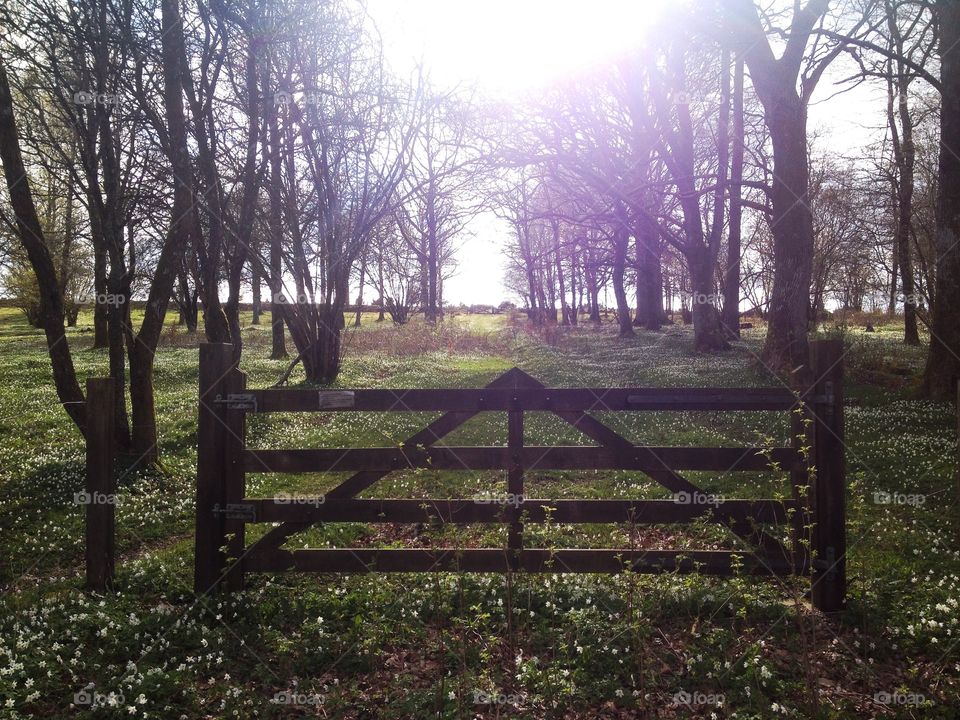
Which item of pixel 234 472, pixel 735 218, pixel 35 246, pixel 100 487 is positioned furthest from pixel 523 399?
pixel 735 218

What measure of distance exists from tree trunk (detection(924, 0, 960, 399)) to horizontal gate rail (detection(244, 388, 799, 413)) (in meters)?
11.1

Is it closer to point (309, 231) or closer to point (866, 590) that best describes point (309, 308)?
point (309, 231)

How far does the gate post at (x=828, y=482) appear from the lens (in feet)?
18.0

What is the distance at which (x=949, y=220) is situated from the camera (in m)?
14.3

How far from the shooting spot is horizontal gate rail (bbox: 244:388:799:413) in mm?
5719

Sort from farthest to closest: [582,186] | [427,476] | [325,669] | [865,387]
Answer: [582,186]
[865,387]
[427,476]
[325,669]

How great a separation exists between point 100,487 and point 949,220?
52.9ft

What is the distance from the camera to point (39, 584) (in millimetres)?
6441

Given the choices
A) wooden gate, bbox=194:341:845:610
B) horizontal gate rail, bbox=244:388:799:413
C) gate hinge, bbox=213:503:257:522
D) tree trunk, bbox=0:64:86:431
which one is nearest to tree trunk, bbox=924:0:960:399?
wooden gate, bbox=194:341:845:610

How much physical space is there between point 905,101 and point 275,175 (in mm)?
24099

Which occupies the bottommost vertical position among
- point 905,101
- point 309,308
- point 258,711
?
point 258,711

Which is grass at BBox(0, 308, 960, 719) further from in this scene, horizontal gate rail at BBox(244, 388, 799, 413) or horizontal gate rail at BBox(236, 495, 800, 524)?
horizontal gate rail at BBox(244, 388, 799, 413)

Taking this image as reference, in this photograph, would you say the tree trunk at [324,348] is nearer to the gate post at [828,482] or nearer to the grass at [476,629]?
the grass at [476,629]

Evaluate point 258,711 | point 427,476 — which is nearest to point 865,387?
point 427,476
